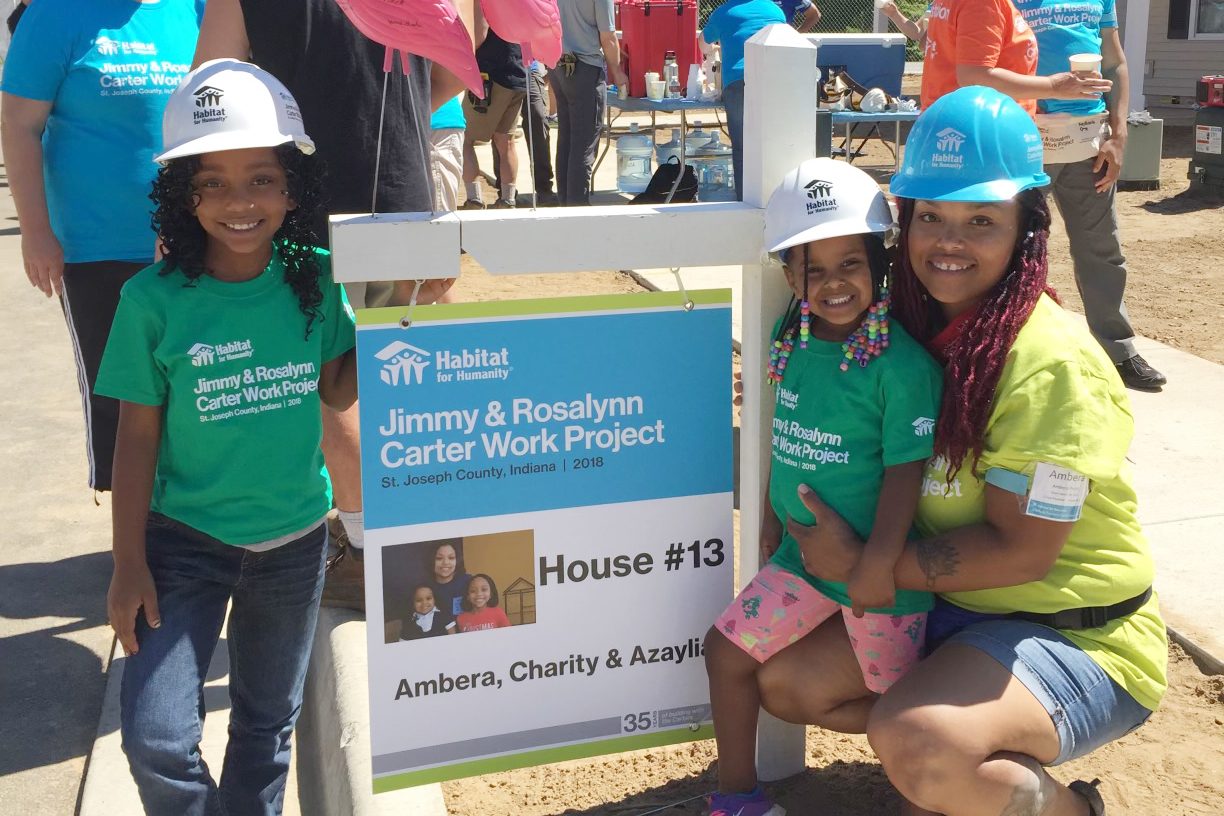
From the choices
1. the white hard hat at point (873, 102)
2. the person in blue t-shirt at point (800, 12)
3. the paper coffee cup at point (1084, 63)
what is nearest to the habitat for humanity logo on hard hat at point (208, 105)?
the paper coffee cup at point (1084, 63)

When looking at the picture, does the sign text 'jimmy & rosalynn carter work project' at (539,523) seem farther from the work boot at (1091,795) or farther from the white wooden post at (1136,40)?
the white wooden post at (1136,40)

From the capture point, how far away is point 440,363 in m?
2.44

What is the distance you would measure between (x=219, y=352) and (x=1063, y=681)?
1.69 metres

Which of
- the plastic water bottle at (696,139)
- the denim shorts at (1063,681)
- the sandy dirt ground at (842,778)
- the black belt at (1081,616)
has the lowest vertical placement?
the sandy dirt ground at (842,778)

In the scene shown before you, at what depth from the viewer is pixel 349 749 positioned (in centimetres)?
290

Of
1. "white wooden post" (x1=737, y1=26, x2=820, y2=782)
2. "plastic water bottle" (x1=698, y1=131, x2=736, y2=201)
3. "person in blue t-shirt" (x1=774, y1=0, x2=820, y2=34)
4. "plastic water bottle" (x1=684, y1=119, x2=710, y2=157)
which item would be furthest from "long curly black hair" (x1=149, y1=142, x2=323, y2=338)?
"plastic water bottle" (x1=684, y1=119, x2=710, y2=157)

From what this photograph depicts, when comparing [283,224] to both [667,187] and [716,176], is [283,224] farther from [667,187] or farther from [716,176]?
[716,176]

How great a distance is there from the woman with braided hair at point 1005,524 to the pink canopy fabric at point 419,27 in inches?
34.0

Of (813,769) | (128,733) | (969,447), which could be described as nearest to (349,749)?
(128,733)

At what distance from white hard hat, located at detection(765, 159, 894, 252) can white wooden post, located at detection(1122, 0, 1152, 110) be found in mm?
16300

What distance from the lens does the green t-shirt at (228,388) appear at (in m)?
2.38

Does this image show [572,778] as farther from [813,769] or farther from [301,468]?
[301,468]

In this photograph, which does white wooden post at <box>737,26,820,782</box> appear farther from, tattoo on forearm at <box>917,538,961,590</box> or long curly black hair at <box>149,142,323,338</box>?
long curly black hair at <box>149,142,323,338</box>

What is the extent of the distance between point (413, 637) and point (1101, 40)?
4257 millimetres
